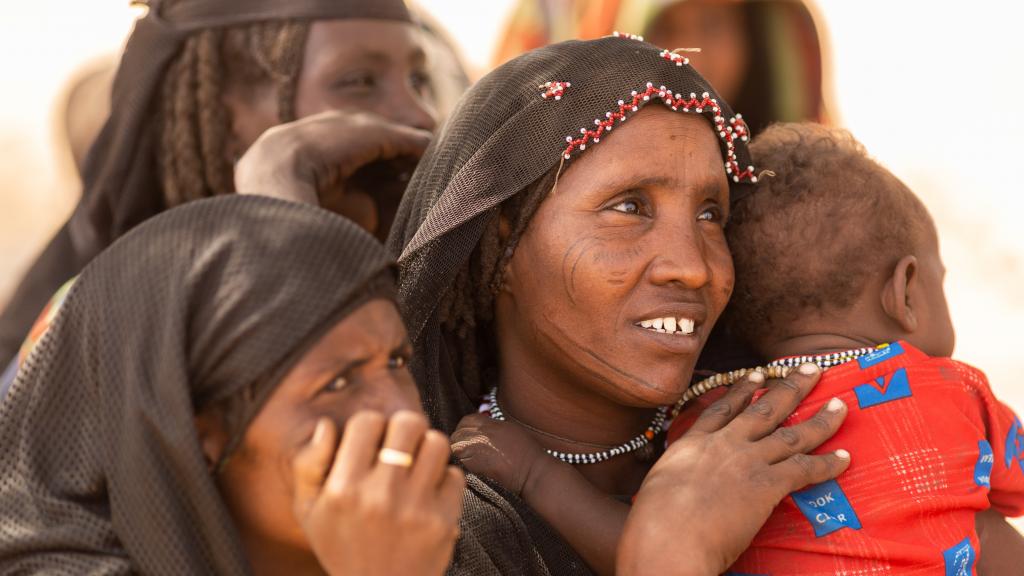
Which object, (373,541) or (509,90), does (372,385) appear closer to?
(373,541)

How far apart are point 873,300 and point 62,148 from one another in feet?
15.7

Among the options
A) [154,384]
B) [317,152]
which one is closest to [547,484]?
[154,384]

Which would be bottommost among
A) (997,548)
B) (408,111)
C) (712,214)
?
(997,548)

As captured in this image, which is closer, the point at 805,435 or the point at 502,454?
the point at 805,435

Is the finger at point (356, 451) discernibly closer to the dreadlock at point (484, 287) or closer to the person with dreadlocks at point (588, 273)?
the person with dreadlocks at point (588, 273)

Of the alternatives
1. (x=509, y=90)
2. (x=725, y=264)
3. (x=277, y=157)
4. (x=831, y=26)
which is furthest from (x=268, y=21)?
(x=831, y=26)

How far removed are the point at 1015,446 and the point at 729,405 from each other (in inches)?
26.2

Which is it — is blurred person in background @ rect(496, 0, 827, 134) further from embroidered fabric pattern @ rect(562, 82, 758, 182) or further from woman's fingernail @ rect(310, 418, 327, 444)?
woman's fingernail @ rect(310, 418, 327, 444)

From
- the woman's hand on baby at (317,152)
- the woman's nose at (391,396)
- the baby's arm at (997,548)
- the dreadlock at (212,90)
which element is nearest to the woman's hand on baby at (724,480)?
the baby's arm at (997,548)

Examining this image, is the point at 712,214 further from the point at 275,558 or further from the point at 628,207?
the point at 275,558

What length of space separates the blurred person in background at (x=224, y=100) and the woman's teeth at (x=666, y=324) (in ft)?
4.25

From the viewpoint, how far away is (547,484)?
2.76 m

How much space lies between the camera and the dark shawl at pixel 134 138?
3955 mm

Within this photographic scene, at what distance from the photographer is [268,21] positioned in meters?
3.96
